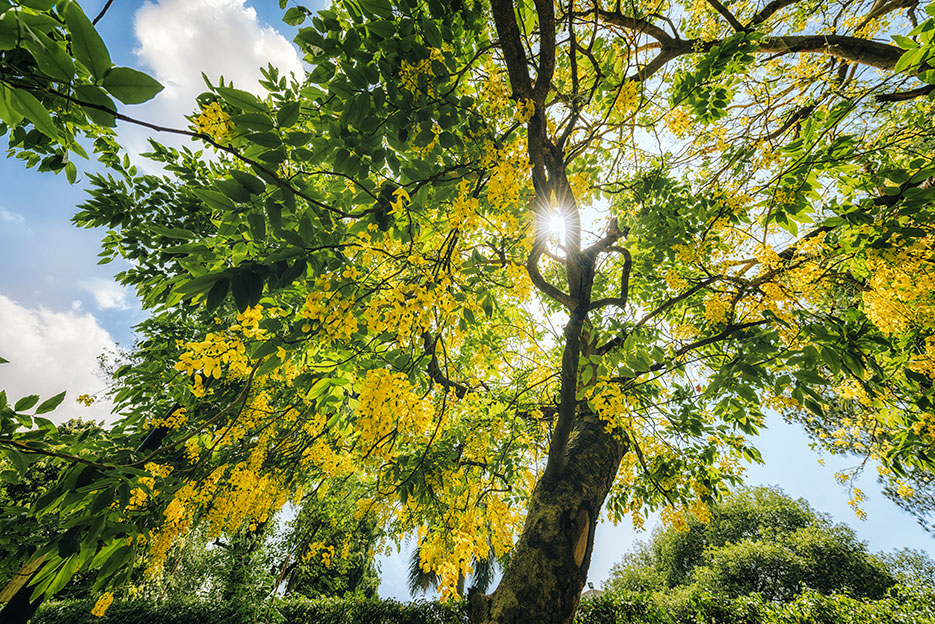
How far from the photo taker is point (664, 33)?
10.5 feet

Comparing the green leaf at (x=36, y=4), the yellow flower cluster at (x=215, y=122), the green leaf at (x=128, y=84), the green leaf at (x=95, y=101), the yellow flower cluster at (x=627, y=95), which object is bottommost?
the green leaf at (x=95, y=101)

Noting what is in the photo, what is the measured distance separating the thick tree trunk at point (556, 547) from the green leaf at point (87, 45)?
264 cm

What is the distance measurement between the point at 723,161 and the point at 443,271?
3.44 m

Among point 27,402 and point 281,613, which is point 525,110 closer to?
point 27,402

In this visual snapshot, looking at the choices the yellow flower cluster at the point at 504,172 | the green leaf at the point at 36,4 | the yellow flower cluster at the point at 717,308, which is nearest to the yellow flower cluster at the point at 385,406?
the yellow flower cluster at the point at 504,172

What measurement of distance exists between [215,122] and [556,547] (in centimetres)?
328

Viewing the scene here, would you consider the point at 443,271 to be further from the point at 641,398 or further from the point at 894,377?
the point at 894,377

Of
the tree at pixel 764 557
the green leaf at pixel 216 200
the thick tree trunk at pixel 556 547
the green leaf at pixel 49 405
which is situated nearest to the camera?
the green leaf at pixel 216 200

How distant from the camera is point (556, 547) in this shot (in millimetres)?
2141

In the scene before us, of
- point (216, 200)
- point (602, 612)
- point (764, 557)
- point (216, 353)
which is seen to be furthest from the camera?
point (764, 557)

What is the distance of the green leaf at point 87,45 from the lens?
684 millimetres

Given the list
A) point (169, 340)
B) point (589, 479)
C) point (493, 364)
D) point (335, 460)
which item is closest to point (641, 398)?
point (589, 479)

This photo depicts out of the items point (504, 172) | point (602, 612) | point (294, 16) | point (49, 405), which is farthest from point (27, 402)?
point (602, 612)

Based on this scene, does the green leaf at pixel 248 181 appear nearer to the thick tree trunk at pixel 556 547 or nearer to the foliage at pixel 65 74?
the foliage at pixel 65 74
